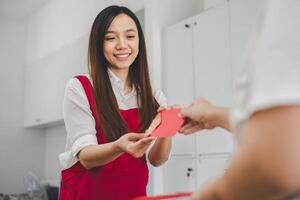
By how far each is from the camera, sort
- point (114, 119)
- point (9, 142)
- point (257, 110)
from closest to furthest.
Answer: point (257, 110) → point (114, 119) → point (9, 142)

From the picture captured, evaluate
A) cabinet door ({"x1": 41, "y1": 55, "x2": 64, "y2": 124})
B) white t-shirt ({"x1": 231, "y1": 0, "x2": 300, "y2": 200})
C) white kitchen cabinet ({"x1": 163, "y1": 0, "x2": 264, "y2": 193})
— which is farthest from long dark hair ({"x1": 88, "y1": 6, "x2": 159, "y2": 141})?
cabinet door ({"x1": 41, "y1": 55, "x2": 64, "y2": 124})

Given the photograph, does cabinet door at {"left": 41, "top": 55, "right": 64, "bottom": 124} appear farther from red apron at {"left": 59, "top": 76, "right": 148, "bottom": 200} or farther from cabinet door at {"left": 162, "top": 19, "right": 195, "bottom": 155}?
red apron at {"left": 59, "top": 76, "right": 148, "bottom": 200}

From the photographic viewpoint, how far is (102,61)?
4.21 ft

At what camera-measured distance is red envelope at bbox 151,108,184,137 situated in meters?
0.74

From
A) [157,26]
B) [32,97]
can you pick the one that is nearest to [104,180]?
[157,26]

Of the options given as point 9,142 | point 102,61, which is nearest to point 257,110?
point 102,61

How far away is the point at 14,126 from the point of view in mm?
4535

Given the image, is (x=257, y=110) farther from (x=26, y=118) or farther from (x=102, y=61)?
(x=26, y=118)

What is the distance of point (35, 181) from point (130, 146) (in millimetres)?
3231

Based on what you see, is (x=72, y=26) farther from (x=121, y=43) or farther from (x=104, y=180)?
(x=104, y=180)

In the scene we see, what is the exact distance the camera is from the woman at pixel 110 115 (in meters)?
1.14

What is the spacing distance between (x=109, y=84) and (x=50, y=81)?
10.2 feet

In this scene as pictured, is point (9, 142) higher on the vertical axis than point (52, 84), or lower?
lower

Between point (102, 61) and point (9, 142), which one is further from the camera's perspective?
point (9, 142)
